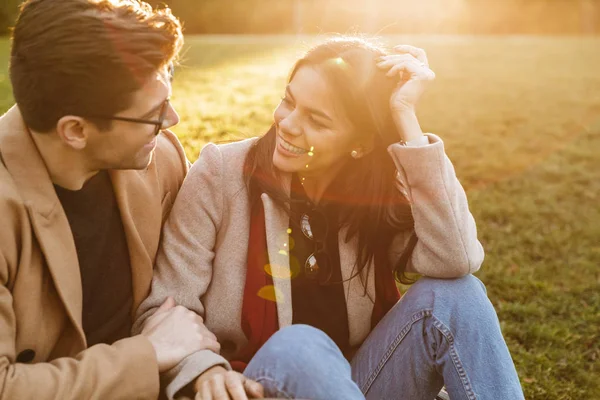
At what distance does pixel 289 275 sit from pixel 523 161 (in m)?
5.86

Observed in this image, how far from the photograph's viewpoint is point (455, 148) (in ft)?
27.0

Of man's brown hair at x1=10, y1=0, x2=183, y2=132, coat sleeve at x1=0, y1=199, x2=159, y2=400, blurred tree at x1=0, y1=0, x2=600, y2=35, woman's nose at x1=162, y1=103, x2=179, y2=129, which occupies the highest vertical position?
man's brown hair at x1=10, y1=0, x2=183, y2=132

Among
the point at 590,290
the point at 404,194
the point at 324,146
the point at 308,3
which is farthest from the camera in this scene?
the point at 308,3

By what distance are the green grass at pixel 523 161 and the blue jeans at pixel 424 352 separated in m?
1.31

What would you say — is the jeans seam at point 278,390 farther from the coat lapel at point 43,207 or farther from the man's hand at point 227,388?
the coat lapel at point 43,207

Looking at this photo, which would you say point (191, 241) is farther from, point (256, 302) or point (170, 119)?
point (170, 119)

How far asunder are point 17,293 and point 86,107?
0.66 meters

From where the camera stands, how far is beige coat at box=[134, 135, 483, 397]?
2.63 metres

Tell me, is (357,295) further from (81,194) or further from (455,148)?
(455,148)

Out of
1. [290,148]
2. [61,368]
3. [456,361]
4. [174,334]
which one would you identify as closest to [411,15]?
[290,148]

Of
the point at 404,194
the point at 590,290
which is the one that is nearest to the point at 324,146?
the point at 404,194

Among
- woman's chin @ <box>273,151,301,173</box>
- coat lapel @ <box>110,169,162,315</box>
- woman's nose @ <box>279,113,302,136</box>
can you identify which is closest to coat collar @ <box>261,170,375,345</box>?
woman's chin @ <box>273,151,301,173</box>

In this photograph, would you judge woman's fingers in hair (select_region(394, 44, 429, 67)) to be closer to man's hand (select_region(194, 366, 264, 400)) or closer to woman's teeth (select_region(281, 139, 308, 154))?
woman's teeth (select_region(281, 139, 308, 154))

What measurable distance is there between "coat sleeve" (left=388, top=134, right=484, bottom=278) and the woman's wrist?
0.24 ft
